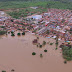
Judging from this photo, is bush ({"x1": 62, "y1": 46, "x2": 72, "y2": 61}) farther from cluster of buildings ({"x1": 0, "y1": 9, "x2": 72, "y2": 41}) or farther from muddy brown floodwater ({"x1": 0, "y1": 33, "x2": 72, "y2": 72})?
cluster of buildings ({"x1": 0, "y1": 9, "x2": 72, "y2": 41})

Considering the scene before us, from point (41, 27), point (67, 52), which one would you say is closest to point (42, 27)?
point (41, 27)

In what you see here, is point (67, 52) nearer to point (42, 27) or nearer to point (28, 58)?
point (28, 58)

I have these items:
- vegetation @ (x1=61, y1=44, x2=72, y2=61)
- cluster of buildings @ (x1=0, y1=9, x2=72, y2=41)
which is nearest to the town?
cluster of buildings @ (x1=0, y1=9, x2=72, y2=41)

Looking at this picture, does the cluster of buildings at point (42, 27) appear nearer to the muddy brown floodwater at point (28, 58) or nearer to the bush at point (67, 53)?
the muddy brown floodwater at point (28, 58)

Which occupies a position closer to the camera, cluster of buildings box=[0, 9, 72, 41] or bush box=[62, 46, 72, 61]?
bush box=[62, 46, 72, 61]

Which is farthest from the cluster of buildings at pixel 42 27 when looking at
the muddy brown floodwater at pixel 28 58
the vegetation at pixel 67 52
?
the vegetation at pixel 67 52

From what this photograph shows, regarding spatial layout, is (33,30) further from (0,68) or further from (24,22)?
(0,68)

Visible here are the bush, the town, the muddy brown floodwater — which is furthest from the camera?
the town

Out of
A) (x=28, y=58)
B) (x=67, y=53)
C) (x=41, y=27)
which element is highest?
(x=41, y=27)

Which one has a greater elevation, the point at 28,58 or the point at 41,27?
the point at 41,27
